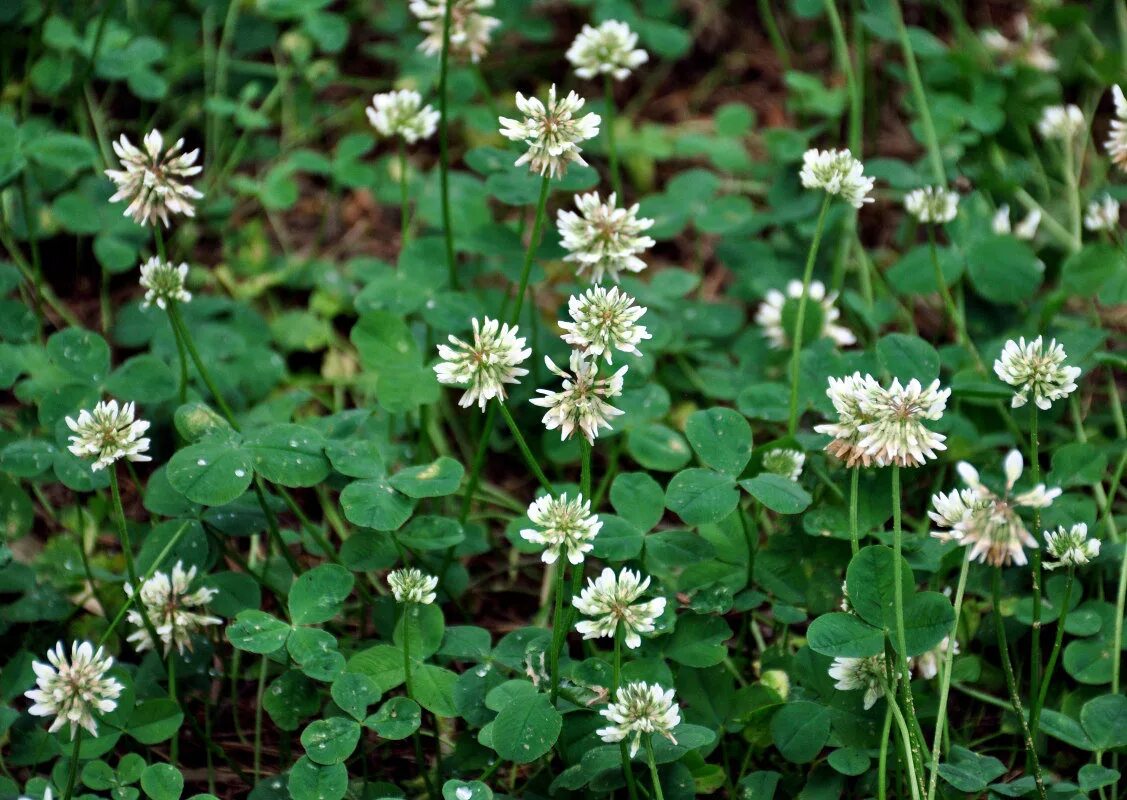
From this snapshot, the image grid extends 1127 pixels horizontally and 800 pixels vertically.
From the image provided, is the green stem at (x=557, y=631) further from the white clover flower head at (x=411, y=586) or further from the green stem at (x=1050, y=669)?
the green stem at (x=1050, y=669)

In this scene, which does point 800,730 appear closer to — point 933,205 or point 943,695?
point 943,695

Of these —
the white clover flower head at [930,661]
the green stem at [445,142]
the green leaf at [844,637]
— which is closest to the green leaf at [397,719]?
the green leaf at [844,637]

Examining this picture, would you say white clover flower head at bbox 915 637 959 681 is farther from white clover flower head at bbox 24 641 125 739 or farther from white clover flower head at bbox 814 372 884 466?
white clover flower head at bbox 24 641 125 739

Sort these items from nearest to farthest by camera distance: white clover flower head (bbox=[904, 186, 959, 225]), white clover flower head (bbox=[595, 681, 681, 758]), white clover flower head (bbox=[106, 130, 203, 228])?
white clover flower head (bbox=[595, 681, 681, 758]) → white clover flower head (bbox=[106, 130, 203, 228]) → white clover flower head (bbox=[904, 186, 959, 225])

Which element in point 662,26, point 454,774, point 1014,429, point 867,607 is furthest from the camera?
point 662,26

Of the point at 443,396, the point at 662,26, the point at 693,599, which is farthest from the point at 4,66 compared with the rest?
the point at 693,599

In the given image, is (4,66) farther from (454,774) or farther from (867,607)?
(867,607)

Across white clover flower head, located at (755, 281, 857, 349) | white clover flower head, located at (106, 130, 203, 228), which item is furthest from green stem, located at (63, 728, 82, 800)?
white clover flower head, located at (755, 281, 857, 349)
